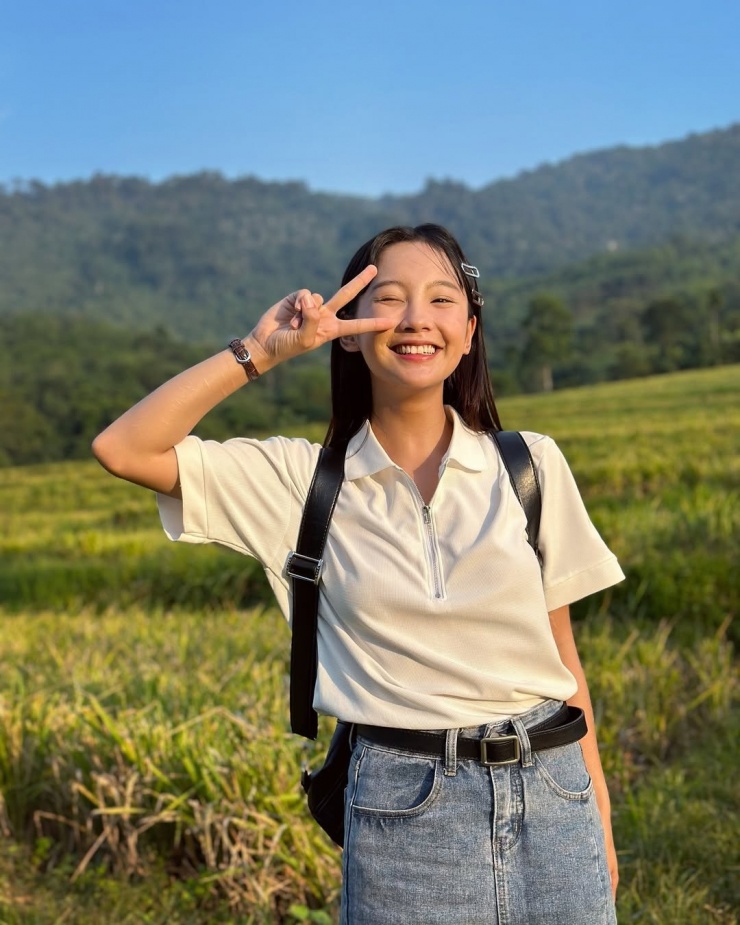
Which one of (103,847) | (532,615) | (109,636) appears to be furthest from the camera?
(109,636)

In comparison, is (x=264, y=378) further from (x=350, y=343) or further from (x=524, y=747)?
(x=524, y=747)

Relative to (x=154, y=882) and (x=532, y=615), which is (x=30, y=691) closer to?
(x=154, y=882)

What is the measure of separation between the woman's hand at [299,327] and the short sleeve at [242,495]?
0.19 m

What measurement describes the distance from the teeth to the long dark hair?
0.17 m

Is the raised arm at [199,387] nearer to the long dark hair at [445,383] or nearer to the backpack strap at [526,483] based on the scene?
the long dark hair at [445,383]

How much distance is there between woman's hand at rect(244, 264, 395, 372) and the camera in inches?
70.4

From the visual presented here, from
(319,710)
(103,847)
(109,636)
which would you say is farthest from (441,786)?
(109,636)

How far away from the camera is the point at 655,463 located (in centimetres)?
1050

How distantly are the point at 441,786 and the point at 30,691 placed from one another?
141 inches

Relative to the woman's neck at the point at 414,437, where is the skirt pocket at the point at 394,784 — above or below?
below

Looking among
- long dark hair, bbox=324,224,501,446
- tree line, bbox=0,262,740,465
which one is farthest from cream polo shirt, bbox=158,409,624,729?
tree line, bbox=0,262,740,465

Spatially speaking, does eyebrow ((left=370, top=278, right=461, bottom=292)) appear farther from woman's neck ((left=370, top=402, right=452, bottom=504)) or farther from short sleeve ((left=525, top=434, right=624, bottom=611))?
short sleeve ((left=525, top=434, right=624, bottom=611))

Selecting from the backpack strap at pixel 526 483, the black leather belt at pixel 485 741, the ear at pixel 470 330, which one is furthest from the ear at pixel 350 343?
the black leather belt at pixel 485 741

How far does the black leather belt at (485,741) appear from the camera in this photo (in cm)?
168
